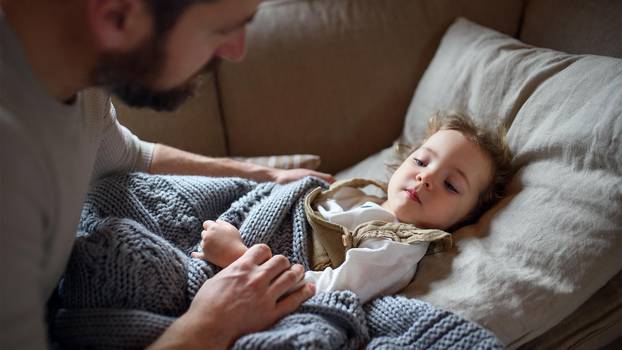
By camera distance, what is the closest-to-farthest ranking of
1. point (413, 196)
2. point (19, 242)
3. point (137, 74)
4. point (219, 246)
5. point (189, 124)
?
point (19, 242) → point (137, 74) → point (219, 246) → point (413, 196) → point (189, 124)

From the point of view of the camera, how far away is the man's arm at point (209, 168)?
1.45 meters

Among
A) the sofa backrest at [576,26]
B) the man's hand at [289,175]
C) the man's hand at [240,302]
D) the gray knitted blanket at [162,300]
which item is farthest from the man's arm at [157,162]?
the sofa backrest at [576,26]

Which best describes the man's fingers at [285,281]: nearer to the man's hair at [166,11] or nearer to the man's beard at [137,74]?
the man's beard at [137,74]

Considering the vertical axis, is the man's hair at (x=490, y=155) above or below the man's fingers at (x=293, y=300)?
above

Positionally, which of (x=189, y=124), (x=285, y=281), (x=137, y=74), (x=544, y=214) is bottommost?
(x=189, y=124)

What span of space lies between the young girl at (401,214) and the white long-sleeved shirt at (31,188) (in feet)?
1.03

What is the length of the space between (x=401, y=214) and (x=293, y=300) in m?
0.38

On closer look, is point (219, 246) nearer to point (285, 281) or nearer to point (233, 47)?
point (285, 281)

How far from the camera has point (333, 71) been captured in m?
1.76

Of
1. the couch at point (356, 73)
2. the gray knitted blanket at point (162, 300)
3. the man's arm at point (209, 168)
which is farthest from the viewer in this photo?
the couch at point (356, 73)

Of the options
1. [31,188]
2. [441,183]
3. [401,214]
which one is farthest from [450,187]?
[31,188]

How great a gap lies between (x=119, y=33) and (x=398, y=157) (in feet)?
3.21

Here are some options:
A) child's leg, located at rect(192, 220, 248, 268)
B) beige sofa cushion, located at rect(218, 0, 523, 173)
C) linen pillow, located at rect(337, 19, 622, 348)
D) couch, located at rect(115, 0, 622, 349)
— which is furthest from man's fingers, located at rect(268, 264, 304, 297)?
beige sofa cushion, located at rect(218, 0, 523, 173)

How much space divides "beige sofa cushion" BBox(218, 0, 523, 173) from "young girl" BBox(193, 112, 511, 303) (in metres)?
0.33
